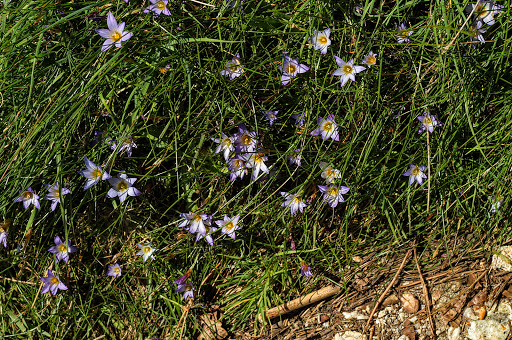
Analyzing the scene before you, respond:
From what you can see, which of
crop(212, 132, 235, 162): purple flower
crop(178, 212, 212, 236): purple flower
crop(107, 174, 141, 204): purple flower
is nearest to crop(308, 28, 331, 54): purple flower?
crop(212, 132, 235, 162): purple flower

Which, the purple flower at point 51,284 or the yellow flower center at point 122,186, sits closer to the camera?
the yellow flower center at point 122,186

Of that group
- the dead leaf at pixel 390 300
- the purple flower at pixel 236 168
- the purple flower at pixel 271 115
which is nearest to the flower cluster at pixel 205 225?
the purple flower at pixel 236 168

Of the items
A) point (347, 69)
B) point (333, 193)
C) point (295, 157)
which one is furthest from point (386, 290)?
point (347, 69)

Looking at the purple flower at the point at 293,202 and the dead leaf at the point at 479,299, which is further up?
the purple flower at the point at 293,202

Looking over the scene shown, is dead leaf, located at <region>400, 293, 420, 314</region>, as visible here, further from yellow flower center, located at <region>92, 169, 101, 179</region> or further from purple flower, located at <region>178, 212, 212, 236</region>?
yellow flower center, located at <region>92, 169, 101, 179</region>

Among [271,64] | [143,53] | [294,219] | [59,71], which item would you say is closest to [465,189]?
[294,219]

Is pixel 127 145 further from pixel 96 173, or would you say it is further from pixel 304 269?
pixel 304 269

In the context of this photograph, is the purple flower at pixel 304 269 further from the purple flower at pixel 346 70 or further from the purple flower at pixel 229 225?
the purple flower at pixel 346 70

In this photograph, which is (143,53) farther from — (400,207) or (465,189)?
(465,189)
